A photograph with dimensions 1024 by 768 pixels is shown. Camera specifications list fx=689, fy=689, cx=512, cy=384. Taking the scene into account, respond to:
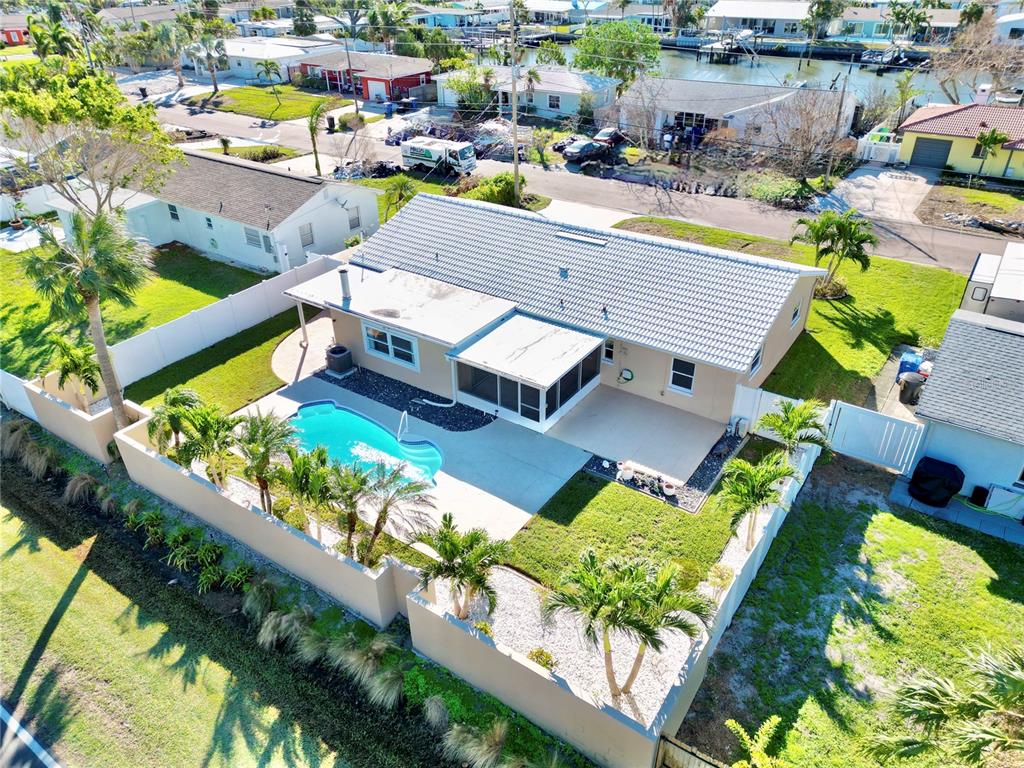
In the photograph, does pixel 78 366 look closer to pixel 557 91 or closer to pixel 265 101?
pixel 557 91

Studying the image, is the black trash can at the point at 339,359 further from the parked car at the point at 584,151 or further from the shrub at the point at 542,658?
the parked car at the point at 584,151

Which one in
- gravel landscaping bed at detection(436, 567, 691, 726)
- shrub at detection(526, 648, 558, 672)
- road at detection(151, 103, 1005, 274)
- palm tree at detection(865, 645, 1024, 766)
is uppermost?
palm tree at detection(865, 645, 1024, 766)

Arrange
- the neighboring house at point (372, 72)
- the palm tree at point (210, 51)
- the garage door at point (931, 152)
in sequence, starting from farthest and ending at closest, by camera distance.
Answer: the palm tree at point (210, 51), the neighboring house at point (372, 72), the garage door at point (931, 152)

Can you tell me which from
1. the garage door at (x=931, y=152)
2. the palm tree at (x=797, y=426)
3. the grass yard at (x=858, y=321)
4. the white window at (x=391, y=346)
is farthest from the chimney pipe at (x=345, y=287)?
the garage door at (x=931, y=152)

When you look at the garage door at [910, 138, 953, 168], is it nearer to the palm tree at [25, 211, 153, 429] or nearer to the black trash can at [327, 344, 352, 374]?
the black trash can at [327, 344, 352, 374]

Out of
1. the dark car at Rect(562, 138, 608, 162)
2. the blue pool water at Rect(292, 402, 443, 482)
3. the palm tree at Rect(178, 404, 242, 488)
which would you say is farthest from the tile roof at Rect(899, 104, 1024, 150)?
the palm tree at Rect(178, 404, 242, 488)
